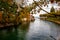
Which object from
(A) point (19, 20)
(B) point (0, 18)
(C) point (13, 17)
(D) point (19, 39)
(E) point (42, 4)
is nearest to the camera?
(E) point (42, 4)

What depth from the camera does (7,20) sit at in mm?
34250

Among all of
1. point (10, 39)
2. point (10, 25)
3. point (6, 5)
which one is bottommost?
point (10, 25)

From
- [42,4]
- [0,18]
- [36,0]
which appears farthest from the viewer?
[0,18]

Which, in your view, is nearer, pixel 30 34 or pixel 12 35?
pixel 12 35

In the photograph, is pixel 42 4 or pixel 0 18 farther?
pixel 0 18

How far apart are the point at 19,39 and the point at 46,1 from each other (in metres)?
14.4

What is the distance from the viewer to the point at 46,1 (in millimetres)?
5070

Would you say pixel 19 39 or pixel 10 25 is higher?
pixel 19 39

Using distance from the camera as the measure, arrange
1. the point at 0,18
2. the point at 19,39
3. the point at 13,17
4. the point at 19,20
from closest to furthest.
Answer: the point at 19,39 → the point at 0,18 → the point at 13,17 → the point at 19,20

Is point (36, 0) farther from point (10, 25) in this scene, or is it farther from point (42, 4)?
point (10, 25)

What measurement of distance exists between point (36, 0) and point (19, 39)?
1414cm

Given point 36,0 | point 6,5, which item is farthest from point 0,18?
point 36,0

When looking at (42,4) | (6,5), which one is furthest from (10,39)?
(42,4)

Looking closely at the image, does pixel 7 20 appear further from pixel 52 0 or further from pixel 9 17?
pixel 52 0
